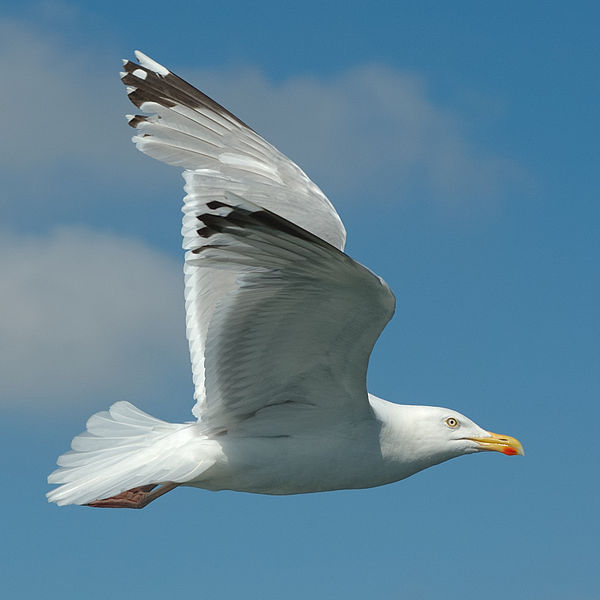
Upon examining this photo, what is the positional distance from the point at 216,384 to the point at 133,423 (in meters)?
1.05

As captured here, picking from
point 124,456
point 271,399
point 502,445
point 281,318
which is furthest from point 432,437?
point 124,456

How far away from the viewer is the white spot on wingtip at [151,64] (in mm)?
8906

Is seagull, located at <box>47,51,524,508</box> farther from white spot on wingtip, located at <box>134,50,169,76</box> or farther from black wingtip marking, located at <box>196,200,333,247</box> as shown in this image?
white spot on wingtip, located at <box>134,50,169,76</box>

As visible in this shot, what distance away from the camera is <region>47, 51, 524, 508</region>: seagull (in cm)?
536

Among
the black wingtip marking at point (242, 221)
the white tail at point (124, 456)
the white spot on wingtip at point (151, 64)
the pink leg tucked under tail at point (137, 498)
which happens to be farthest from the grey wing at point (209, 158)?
the black wingtip marking at point (242, 221)

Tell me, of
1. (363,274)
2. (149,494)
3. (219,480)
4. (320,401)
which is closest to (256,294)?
(363,274)

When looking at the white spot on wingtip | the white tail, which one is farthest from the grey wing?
the white tail

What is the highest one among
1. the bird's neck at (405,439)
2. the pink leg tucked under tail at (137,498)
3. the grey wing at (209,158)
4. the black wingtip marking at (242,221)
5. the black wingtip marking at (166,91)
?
the black wingtip marking at (166,91)

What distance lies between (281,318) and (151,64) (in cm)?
382

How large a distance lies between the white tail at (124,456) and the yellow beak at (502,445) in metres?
1.92

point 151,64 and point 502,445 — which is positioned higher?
point 151,64

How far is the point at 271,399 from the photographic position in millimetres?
6609

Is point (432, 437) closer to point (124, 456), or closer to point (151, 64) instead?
point (124, 456)

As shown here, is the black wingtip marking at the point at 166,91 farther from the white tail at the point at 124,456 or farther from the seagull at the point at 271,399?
the white tail at the point at 124,456
